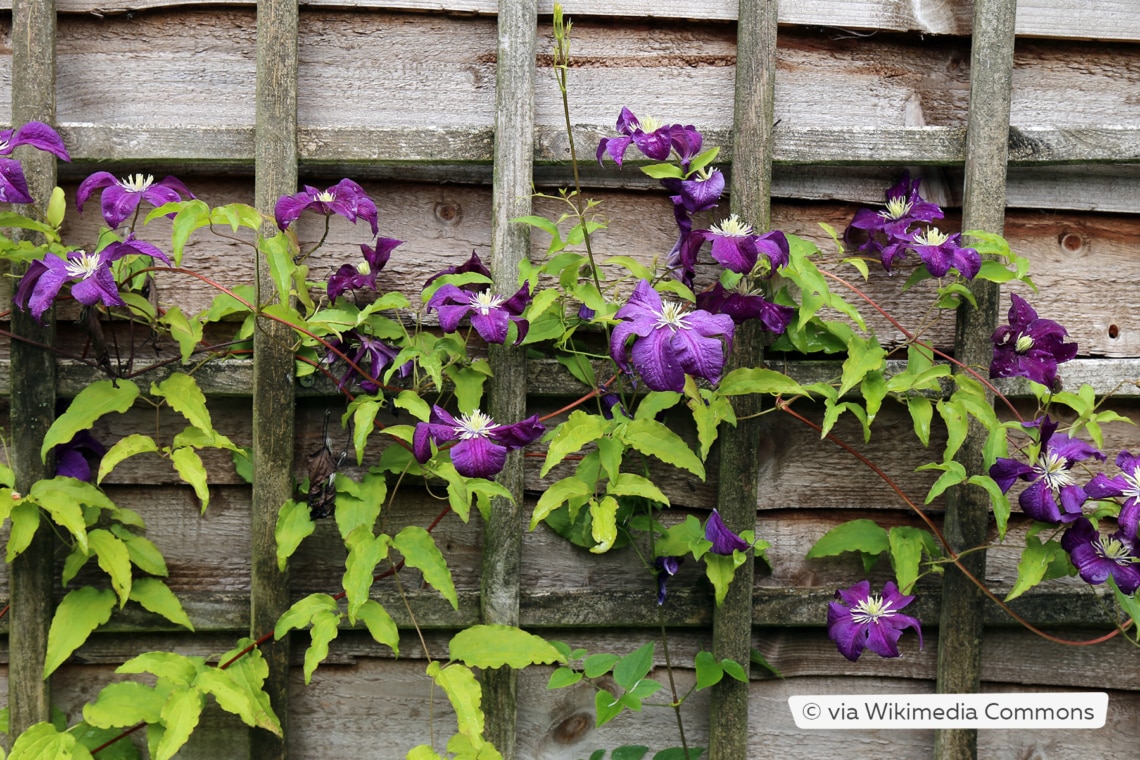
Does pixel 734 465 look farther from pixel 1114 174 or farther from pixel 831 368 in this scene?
pixel 1114 174

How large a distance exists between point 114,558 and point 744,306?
1.15 metres

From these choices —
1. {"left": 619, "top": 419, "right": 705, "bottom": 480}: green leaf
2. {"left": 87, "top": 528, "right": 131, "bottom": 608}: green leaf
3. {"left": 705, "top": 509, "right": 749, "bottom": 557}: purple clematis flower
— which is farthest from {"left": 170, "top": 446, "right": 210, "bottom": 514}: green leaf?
{"left": 705, "top": 509, "right": 749, "bottom": 557}: purple clematis flower

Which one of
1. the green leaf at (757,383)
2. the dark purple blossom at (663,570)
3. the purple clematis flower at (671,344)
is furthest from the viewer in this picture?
the dark purple blossom at (663,570)

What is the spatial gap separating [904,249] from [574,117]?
2.13 ft

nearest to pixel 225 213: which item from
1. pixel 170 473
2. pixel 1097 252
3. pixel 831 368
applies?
pixel 170 473

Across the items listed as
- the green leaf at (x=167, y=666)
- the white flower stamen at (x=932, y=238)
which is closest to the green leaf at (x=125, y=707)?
the green leaf at (x=167, y=666)

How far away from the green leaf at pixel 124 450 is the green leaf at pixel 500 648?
0.61m

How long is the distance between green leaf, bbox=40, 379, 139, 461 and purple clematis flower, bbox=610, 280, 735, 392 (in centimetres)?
84

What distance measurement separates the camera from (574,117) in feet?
5.22

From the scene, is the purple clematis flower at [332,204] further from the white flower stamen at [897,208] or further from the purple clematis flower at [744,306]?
the white flower stamen at [897,208]

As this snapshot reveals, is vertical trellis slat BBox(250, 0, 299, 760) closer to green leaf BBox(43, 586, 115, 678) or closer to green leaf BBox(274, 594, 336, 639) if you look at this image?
green leaf BBox(274, 594, 336, 639)

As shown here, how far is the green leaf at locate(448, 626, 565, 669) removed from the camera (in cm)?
145

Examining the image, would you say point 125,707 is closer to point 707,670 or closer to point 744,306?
point 707,670

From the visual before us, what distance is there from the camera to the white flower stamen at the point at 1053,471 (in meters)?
1.43
